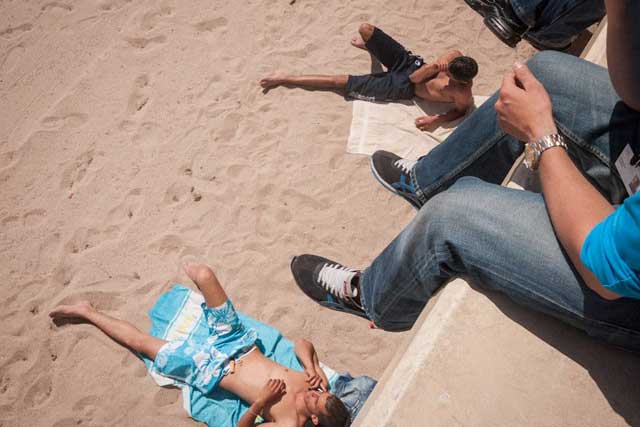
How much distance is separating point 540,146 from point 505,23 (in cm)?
350

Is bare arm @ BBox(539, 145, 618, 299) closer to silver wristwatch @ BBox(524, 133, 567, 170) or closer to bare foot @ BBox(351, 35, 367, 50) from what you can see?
silver wristwatch @ BBox(524, 133, 567, 170)

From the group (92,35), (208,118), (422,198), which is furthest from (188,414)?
(92,35)

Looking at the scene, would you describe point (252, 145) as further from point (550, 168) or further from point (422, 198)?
point (550, 168)

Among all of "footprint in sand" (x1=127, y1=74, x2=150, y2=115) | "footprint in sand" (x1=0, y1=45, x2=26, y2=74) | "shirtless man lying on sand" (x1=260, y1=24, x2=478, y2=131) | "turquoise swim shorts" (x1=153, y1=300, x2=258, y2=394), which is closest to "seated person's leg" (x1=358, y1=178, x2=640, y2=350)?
"turquoise swim shorts" (x1=153, y1=300, x2=258, y2=394)

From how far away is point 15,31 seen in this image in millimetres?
4008

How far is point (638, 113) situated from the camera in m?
1.67

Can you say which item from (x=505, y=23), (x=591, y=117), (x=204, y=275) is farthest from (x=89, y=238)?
(x=505, y=23)

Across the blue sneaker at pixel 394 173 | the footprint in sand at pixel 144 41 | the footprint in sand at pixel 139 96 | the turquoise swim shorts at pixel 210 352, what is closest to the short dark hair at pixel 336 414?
the turquoise swim shorts at pixel 210 352

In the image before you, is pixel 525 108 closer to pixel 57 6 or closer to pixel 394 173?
pixel 394 173

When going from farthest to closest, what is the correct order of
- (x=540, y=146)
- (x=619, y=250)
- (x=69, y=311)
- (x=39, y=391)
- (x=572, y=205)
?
(x=69, y=311) → (x=39, y=391) → (x=540, y=146) → (x=572, y=205) → (x=619, y=250)

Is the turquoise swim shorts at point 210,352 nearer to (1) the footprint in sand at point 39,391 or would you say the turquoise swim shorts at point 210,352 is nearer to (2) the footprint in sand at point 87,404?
(2) the footprint in sand at point 87,404

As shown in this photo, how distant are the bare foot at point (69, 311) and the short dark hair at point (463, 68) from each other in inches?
124

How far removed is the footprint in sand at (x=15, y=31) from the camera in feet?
13.1

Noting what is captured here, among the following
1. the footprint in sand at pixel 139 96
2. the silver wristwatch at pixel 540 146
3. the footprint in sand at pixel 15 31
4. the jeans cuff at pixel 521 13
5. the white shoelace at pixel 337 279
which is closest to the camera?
the silver wristwatch at pixel 540 146
